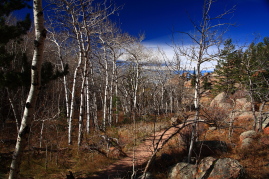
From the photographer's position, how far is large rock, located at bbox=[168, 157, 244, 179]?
16.1 feet

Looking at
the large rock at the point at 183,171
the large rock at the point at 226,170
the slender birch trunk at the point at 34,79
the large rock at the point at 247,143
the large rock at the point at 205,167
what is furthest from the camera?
the large rock at the point at 247,143

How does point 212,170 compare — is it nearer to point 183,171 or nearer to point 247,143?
point 183,171

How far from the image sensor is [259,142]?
8.26 metres

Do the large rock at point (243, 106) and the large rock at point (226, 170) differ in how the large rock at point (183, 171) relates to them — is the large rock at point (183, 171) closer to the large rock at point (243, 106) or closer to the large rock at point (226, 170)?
the large rock at point (226, 170)

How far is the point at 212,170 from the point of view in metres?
5.06

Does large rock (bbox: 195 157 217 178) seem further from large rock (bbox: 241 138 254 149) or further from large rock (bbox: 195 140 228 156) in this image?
large rock (bbox: 241 138 254 149)

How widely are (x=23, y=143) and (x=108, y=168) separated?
433 cm

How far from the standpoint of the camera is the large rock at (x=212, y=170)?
4918 mm

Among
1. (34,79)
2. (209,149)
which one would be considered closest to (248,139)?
(209,149)

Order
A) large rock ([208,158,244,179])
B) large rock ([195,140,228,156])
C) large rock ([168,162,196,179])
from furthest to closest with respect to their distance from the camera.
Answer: large rock ([195,140,228,156]) → large rock ([168,162,196,179]) → large rock ([208,158,244,179])

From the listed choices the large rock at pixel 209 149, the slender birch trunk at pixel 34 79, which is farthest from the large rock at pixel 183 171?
the slender birch trunk at pixel 34 79

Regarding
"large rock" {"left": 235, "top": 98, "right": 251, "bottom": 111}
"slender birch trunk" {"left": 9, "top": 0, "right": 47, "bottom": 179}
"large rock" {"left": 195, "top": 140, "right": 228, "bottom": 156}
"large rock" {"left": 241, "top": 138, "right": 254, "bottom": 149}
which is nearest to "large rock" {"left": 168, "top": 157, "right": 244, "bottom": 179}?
"large rock" {"left": 195, "top": 140, "right": 228, "bottom": 156}

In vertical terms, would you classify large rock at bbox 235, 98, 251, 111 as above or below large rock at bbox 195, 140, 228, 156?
above

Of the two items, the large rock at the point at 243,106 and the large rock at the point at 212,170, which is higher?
the large rock at the point at 243,106
